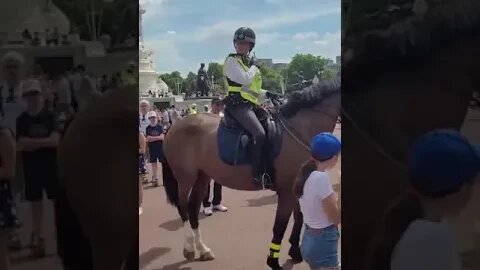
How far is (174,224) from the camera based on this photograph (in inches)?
144

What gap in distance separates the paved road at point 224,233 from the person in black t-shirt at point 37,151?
2.54 ft

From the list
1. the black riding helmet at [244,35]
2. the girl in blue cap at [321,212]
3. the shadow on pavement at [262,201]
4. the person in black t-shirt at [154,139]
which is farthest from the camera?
the person in black t-shirt at [154,139]

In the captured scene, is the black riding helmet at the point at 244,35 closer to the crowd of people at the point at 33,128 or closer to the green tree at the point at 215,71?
the green tree at the point at 215,71

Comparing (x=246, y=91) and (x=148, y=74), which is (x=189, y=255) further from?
(x=148, y=74)

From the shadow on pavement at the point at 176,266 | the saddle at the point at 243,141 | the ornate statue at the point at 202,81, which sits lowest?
the shadow on pavement at the point at 176,266

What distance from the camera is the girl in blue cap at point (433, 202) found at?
2.63 meters

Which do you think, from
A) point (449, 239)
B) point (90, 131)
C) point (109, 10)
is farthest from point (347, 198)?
point (109, 10)

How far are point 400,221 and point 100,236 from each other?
1481mm

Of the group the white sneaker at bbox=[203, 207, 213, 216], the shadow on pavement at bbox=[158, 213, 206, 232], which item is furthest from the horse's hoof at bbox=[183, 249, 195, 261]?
the white sneaker at bbox=[203, 207, 213, 216]

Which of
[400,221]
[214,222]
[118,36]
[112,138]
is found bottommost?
[214,222]

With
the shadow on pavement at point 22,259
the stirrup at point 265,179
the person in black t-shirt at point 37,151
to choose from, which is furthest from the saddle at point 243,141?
the shadow on pavement at point 22,259

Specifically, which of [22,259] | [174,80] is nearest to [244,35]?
[174,80]

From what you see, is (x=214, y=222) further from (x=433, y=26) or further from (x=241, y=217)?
(x=433, y=26)

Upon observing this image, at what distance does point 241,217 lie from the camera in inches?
147
